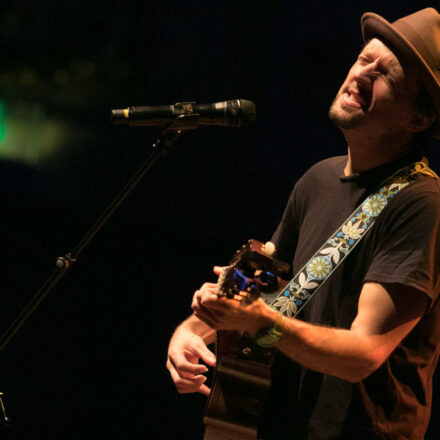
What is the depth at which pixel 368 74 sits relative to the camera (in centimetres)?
177

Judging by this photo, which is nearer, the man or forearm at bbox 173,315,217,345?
the man

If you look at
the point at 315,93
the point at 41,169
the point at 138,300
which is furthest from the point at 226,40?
the point at 138,300

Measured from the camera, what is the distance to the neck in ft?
5.79

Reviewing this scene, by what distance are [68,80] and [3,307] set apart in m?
1.33

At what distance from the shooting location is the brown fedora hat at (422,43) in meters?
1.65

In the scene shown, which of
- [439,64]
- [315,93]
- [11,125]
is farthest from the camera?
[11,125]

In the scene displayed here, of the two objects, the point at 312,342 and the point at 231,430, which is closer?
the point at 312,342

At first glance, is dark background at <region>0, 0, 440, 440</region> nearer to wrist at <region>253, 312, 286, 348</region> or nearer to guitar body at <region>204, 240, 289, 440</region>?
guitar body at <region>204, 240, 289, 440</region>

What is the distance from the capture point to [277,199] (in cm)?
305

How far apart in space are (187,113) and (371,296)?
0.79 m

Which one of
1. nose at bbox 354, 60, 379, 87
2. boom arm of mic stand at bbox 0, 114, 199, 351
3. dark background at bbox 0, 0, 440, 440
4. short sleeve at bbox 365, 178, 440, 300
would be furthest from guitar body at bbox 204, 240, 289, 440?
dark background at bbox 0, 0, 440, 440

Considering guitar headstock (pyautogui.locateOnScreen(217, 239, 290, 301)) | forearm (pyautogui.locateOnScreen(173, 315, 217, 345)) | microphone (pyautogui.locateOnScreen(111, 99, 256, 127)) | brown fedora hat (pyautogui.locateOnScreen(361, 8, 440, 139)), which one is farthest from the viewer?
forearm (pyautogui.locateOnScreen(173, 315, 217, 345))

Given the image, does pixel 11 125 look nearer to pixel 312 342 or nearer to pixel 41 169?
pixel 41 169

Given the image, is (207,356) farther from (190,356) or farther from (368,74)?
(368,74)
